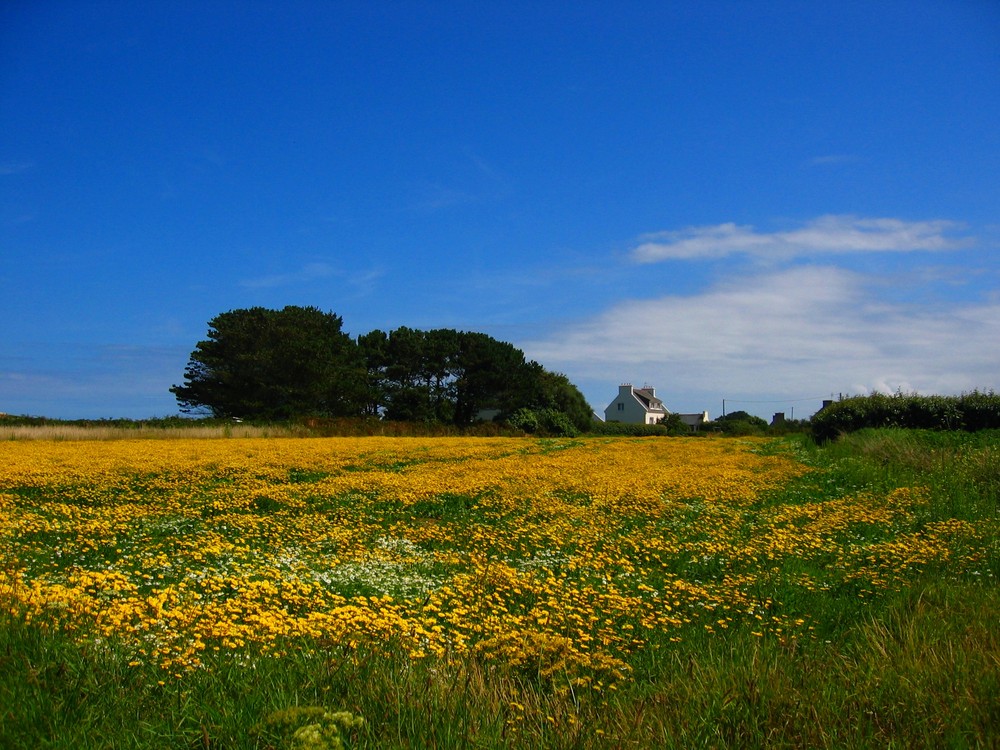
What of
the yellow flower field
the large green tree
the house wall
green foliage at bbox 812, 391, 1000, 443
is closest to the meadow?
the yellow flower field

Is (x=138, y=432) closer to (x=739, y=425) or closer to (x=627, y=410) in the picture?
(x=739, y=425)

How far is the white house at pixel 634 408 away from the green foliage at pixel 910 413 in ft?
201

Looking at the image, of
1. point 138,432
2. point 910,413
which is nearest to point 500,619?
point 910,413

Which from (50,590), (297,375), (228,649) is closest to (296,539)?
(50,590)

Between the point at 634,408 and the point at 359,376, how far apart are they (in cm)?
4633

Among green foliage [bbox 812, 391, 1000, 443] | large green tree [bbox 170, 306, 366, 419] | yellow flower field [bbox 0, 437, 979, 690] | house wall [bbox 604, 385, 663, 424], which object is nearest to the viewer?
yellow flower field [bbox 0, 437, 979, 690]

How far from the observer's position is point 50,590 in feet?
17.7

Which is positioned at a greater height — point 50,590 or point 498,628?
point 50,590

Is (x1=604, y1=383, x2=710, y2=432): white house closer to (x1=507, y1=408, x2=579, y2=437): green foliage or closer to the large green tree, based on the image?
(x1=507, y1=408, x2=579, y2=437): green foliage

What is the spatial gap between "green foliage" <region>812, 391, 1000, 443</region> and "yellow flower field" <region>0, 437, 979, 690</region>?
68.1 feet

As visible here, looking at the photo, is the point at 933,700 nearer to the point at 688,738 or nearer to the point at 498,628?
the point at 688,738

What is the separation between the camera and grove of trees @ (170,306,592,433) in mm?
62406

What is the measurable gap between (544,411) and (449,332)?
13.5 metres

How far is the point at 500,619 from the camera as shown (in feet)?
19.8
